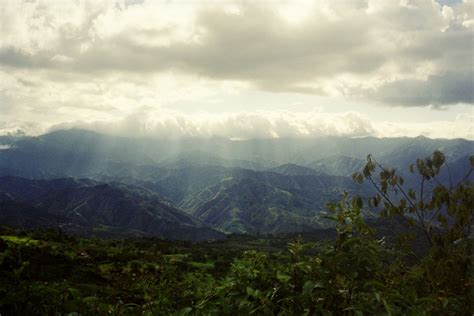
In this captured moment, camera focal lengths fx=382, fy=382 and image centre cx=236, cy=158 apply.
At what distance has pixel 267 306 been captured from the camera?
439cm

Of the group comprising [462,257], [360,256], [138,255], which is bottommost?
[138,255]

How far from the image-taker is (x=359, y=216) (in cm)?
474

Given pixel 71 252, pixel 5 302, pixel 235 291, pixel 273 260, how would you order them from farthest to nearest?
1. pixel 71 252
2. pixel 273 260
3. pixel 235 291
4. pixel 5 302

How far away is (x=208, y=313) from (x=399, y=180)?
1087 centimetres

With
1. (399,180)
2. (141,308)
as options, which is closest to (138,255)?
(399,180)

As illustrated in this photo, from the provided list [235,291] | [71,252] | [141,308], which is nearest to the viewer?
[235,291]

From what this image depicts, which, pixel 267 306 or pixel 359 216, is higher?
pixel 359 216

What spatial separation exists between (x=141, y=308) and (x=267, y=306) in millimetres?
1738

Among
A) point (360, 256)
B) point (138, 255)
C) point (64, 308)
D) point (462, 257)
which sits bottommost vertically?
point (138, 255)

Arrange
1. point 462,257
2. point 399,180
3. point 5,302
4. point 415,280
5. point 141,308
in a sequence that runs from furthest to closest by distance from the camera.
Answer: point 399,180 → point 462,257 → point 415,280 → point 141,308 → point 5,302

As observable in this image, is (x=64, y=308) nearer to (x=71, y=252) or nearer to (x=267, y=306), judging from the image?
(x=267, y=306)

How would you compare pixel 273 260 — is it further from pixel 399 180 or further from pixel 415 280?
pixel 399 180

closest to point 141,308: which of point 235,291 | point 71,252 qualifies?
point 235,291

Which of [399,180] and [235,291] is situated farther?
[399,180]
